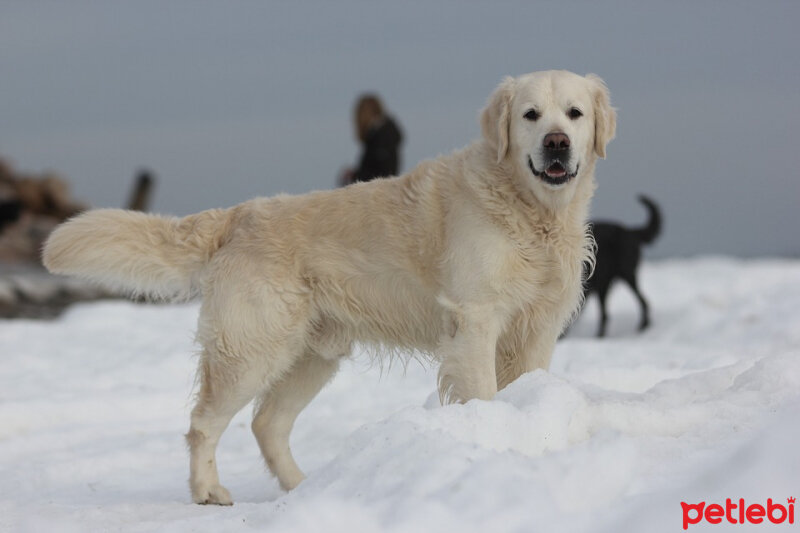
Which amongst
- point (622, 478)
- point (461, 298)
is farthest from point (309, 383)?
point (622, 478)

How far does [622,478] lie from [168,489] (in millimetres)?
3023

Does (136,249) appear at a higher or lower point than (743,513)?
higher

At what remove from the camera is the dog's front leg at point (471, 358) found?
418 centimetres

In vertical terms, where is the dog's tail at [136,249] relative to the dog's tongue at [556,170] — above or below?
below

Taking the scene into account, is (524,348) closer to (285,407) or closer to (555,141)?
(555,141)

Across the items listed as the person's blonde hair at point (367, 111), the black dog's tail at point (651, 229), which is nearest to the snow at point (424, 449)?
the black dog's tail at point (651, 229)

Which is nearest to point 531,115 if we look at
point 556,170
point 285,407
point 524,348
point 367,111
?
point 556,170

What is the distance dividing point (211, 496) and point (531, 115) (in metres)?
2.41

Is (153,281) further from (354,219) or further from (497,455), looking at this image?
(497,455)

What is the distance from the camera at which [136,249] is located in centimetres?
470

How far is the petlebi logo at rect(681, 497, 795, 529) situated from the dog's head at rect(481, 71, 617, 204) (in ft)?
6.30

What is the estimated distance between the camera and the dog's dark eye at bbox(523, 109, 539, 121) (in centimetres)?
423

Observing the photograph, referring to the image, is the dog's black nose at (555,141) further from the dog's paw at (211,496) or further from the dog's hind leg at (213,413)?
the dog's paw at (211,496)

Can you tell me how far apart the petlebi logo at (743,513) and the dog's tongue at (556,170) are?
6.28ft
